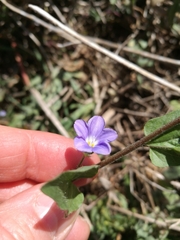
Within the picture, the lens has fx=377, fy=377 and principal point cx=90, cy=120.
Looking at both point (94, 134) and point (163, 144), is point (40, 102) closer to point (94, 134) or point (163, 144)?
point (94, 134)

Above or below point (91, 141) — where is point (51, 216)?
below

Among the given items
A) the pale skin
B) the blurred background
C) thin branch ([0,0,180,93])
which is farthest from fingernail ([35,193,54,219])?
thin branch ([0,0,180,93])

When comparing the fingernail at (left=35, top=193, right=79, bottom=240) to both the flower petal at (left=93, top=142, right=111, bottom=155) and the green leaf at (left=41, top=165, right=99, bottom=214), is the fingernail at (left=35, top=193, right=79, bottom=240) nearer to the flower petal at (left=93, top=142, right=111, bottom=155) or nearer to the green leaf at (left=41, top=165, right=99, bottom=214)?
the green leaf at (left=41, top=165, right=99, bottom=214)

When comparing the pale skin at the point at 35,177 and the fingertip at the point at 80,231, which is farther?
the fingertip at the point at 80,231

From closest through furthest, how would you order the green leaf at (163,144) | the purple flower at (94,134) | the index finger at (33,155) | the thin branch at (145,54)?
1. the green leaf at (163,144)
2. the purple flower at (94,134)
3. the index finger at (33,155)
4. the thin branch at (145,54)

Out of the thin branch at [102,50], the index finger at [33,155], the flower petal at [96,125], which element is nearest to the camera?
the flower petal at [96,125]

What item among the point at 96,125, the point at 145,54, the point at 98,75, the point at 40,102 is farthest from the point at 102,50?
the point at 96,125

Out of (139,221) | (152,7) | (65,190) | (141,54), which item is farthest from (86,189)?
(152,7)

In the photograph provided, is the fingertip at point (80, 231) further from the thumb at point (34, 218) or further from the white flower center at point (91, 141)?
the white flower center at point (91, 141)

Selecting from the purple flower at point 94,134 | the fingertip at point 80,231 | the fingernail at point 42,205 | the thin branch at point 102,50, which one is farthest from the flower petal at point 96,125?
the thin branch at point 102,50
